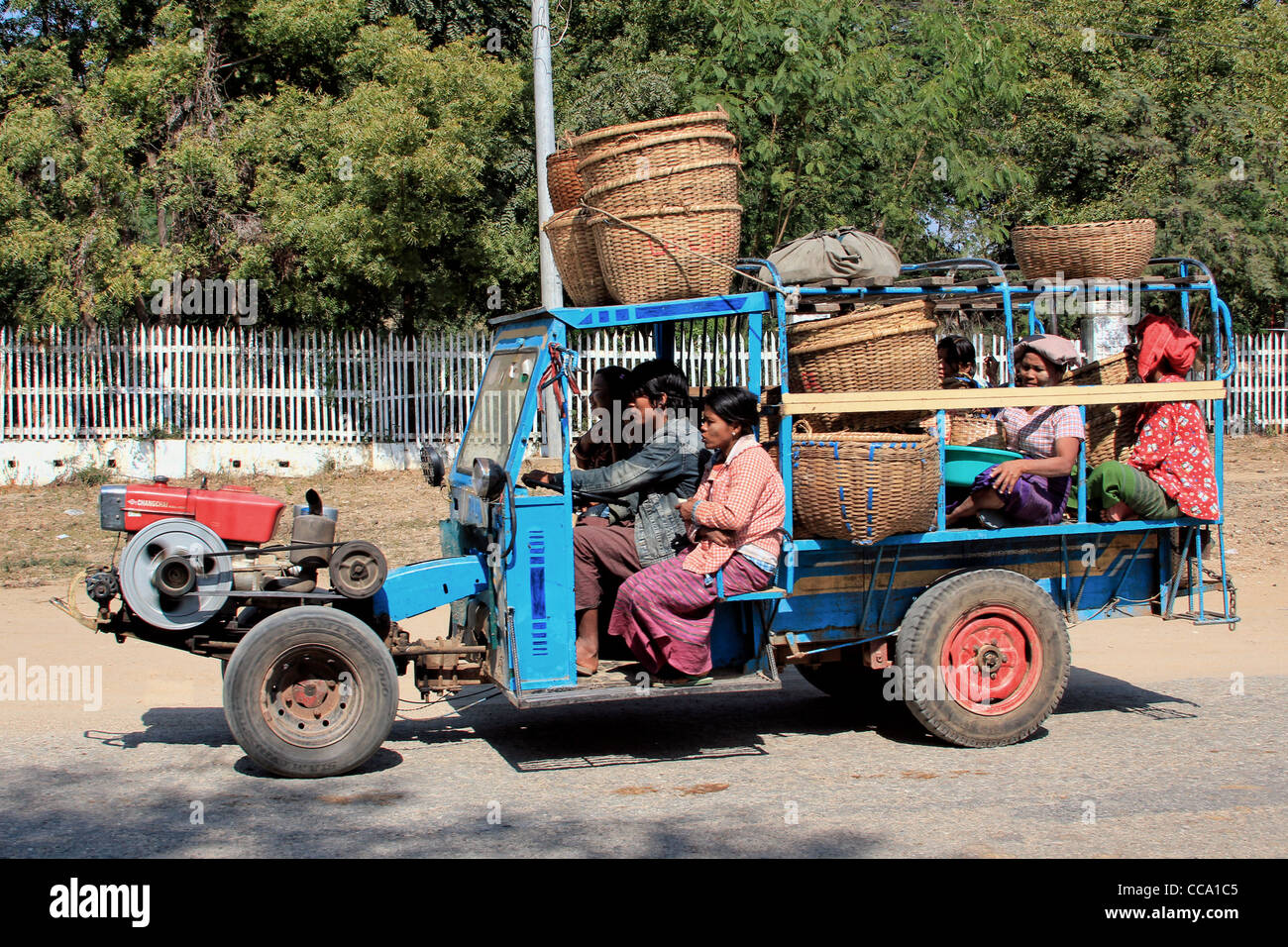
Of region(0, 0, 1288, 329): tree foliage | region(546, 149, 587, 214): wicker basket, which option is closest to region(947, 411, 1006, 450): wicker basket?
region(546, 149, 587, 214): wicker basket

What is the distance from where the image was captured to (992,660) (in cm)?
628

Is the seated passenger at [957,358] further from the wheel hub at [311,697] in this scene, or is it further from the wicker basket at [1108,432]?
the wheel hub at [311,697]

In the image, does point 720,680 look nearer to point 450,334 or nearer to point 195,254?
point 450,334

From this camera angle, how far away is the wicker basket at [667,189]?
5.79 metres

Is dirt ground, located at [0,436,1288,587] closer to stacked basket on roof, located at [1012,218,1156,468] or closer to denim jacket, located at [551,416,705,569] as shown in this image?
stacked basket on roof, located at [1012,218,1156,468]

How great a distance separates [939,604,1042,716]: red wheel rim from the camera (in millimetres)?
6246

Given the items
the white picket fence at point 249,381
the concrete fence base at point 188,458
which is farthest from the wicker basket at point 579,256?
the concrete fence base at point 188,458

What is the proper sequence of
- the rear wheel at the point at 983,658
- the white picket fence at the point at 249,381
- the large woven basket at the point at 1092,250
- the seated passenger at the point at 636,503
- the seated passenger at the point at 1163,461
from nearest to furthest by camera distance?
the seated passenger at the point at 636,503 → the rear wheel at the point at 983,658 → the seated passenger at the point at 1163,461 → the large woven basket at the point at 1092,250 → the white picket fence at the point at 249,381

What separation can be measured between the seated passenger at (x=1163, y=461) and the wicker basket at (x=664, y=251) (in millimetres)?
2356

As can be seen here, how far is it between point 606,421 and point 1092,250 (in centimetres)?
280

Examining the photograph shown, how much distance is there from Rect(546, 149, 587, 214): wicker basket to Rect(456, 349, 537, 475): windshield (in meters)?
0.93
